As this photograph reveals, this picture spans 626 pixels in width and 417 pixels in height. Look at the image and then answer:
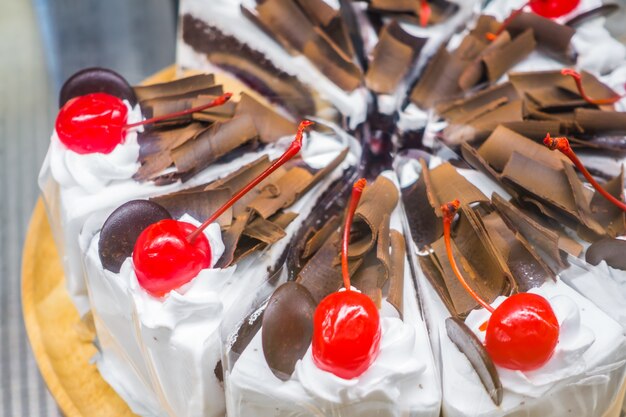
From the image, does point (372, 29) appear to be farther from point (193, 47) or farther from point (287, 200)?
point (287, 200)

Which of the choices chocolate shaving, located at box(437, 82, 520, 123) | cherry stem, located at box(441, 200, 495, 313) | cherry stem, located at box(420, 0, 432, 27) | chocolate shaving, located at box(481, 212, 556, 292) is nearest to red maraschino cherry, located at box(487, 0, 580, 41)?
cherry stem, located at box(420, 0, 432, 27)

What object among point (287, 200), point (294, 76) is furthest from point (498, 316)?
point (294, 76)

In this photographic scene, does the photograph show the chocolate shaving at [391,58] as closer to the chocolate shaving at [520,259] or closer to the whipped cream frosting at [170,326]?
the whipped cream frosting at [170,326]

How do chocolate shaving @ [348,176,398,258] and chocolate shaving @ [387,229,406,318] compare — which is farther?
chocolate shaving @ [348,176,398,258]

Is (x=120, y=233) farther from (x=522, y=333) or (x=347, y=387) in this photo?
(x=522, y=333)

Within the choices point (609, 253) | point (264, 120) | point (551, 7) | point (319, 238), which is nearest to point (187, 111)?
point (264, 120)

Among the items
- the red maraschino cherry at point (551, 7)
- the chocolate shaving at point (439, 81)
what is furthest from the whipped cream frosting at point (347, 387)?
the red maraschino cherry at point (551, 7)

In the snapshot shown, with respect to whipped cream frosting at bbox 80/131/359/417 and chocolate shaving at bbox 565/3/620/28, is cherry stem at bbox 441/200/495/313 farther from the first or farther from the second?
chocolate shaving at bbox 565/3/620/28
